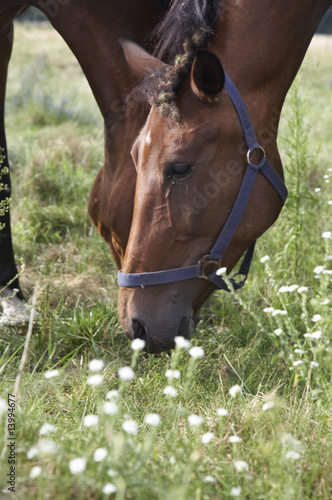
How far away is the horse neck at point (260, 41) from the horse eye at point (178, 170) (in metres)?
0.41

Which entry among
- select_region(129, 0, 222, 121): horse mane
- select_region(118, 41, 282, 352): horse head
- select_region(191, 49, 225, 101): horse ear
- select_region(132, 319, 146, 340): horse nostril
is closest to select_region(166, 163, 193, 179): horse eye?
select_region(118, 41, 282, 352): horse head

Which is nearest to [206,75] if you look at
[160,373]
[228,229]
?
[228,229]

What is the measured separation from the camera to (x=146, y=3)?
2.87m

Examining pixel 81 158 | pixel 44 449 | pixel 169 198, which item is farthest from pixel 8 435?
pixel 81 158

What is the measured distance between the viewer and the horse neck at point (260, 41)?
2.25 metres

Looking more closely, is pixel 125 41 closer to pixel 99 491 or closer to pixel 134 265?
pixel 134 265

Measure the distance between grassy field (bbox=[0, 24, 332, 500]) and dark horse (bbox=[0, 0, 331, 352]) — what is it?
0.83 ft

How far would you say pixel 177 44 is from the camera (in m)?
2.31

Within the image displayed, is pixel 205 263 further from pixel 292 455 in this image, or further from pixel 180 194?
pixel 292 455

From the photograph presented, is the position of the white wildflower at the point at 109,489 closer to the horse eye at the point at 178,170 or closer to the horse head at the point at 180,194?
the horse head at the point at 180,194

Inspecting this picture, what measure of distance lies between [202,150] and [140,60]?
616 millimetres

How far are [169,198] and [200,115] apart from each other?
1.20 ft

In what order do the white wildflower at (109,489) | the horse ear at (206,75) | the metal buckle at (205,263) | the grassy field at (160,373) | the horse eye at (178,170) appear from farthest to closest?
the metal buckle at (205,263) → the horse eye at (178,170) → the horse ear at (206,75) → the grassy field at (160,373) → the white wildflower at (109,489)

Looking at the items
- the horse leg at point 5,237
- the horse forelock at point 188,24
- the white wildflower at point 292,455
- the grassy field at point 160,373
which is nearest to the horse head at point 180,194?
the horse forelock at point 188,24
